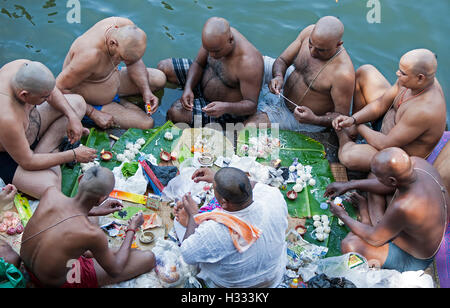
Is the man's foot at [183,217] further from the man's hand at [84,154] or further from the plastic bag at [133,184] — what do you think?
the man's hand at [84,154]

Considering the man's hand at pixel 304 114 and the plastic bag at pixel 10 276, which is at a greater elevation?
the man's hand at pixel 304 114

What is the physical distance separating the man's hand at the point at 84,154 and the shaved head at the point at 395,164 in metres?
2.95

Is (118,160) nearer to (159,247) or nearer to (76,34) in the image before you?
(159,247)

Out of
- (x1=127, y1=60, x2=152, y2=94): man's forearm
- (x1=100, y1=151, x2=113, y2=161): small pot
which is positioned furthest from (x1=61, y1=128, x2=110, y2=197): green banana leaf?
(x1=127, y1=60, x2=152, y2=94): man's forearm

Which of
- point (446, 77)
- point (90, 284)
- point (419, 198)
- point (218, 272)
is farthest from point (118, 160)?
point (446, 77)

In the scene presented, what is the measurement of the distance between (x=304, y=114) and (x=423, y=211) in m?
2.15

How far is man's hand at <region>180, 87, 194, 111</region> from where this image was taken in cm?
611

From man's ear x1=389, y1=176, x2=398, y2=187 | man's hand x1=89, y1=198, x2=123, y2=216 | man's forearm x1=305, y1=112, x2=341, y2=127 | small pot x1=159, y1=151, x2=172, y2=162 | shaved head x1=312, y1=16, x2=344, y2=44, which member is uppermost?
shaved head x1=312, y1=16, x2=344, y2=44

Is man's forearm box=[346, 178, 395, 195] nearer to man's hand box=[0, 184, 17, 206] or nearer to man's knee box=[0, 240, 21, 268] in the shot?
man's knee box=[0, 240, 21, 268]

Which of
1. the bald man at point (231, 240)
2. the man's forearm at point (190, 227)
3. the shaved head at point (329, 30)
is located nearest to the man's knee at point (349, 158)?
the shaved head at point (329, 30)

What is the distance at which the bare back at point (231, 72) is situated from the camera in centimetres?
583

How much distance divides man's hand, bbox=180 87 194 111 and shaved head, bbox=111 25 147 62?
888mm

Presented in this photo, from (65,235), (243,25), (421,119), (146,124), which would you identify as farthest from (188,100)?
(65,235)

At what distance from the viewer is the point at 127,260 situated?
4230 millimetres
